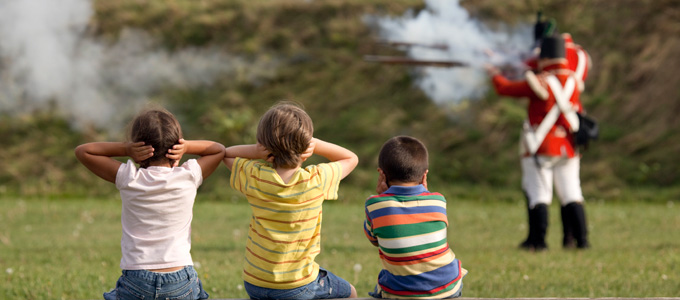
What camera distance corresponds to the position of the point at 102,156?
3.76 meters

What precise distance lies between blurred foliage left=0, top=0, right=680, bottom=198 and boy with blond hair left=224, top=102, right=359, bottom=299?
9.97 m

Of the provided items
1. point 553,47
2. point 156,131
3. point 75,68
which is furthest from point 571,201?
point 75,68

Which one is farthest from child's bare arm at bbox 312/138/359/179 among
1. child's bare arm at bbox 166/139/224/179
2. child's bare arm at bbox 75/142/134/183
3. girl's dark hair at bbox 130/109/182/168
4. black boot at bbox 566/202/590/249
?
black boot at bbox 566/202/590/249

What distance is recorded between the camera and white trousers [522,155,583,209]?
7.73m

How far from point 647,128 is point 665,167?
4.15ft

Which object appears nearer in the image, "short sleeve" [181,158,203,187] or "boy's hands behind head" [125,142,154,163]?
"boy's hands behind head" [125,142,154,163]

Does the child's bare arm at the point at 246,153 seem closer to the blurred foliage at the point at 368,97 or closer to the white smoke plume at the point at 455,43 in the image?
the white smoke plume at the point at 455,43

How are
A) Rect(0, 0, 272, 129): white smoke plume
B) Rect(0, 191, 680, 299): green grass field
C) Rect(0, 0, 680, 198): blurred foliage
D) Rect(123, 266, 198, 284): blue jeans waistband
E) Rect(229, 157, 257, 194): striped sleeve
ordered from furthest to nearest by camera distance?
Rect(0, 0, 272, 129): white smoke plume → Rect(0, 0, 680, 198): blurred foliage → Rect(0, 191, 680, 299): green grass field → Rect(229, 157, 257, 194): striped sleeve → Rect(123, 266, 198, 284): blue jeans waistband

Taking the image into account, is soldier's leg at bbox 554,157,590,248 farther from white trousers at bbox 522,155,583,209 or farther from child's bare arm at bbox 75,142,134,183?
child's bare arm at bbox 75,142,134,183

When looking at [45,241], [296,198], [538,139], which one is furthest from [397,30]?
[296,198]

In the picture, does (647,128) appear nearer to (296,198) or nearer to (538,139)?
(538,139)

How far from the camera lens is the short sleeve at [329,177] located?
3.76m

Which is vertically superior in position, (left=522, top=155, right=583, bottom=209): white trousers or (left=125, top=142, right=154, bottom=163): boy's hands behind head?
(left=125, top=142, right=154, bottom=163): boy's hands behind head

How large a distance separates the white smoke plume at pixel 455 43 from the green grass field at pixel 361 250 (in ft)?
7.90
